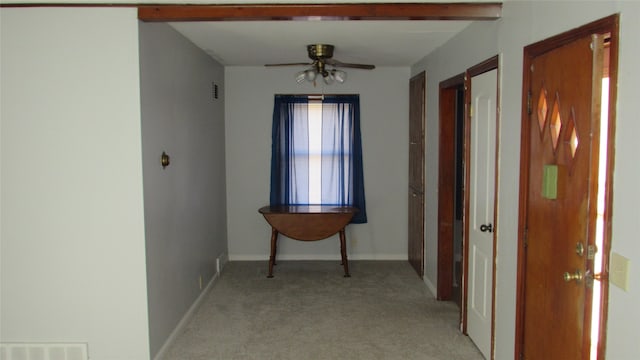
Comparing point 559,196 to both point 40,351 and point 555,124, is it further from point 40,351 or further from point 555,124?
point 40,351

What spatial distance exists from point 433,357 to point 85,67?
8.97ft

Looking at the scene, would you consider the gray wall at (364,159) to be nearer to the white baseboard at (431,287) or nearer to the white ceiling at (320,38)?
the white ceiling at (320,38)

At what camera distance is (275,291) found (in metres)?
4.58

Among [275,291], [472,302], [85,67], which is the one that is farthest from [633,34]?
[275,291]

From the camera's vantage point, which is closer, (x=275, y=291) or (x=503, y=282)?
(x=503, y=282)

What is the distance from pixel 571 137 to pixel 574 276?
56 cm

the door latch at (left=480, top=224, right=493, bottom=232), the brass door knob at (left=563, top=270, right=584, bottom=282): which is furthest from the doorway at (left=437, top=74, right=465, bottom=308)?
the brass door knob at (left=563, top=270, right=584, bottom=282)

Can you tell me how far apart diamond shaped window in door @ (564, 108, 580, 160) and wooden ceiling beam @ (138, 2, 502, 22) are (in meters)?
0.98

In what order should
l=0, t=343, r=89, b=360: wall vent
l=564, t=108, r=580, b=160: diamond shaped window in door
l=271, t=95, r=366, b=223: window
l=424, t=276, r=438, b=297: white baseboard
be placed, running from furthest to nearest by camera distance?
l=271, t=95, r=366, b=223: window, l=424, t=276, r=438, b=297: white baseboard, l=0, t=343, r=89, b=360: wall vent, l=564, t=108, r=580, b=160: diamond shaped window in door

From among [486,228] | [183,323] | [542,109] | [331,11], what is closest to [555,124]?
[542,109]

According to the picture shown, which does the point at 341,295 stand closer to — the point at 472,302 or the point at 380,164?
the point at 472,302

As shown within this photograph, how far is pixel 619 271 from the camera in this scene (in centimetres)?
171

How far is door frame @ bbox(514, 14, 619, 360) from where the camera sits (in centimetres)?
173

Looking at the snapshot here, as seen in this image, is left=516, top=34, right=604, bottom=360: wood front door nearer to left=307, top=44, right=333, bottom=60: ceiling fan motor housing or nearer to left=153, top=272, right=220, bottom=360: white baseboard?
left=307, top=44, right=333, bottom=60: ceiling fan motor housing
